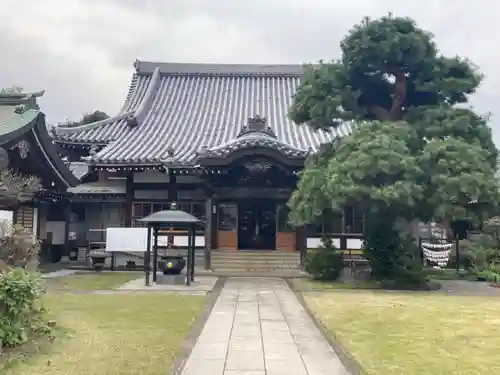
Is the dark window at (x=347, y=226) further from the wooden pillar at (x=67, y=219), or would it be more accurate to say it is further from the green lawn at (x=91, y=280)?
the wooden pillar at (x=67, y=219)

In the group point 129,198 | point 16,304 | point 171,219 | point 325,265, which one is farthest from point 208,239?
point 16,304

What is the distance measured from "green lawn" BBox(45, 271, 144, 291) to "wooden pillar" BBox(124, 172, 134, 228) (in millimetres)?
2870

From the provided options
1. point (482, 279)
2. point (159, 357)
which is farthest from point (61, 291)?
point (482, 279)

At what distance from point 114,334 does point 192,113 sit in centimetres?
2054

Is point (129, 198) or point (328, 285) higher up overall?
point (129, 198)

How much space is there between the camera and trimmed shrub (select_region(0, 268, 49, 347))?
23.4 ft

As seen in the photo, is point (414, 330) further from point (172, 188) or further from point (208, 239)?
point (172, 188)

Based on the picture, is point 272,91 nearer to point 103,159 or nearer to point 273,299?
point 103,159

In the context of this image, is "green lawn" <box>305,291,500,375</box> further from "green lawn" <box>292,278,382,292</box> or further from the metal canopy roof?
the metal canopy roof

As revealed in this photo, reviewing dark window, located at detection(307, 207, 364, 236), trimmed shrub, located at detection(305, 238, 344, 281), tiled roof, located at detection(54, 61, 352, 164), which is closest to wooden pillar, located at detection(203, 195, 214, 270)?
tiled roof, located at detection(54, 61, 352, 164)

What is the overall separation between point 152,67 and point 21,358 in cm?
2617

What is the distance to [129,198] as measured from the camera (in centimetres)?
2300

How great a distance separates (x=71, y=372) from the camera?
6238 millimetres

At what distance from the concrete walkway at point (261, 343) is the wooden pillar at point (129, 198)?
35.8 feet
